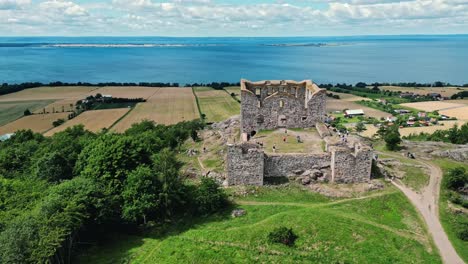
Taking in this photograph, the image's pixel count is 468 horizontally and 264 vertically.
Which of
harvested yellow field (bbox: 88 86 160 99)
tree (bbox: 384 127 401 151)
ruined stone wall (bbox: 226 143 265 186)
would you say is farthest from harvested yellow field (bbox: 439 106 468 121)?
harvested yellow field (bbox: 88 86 160 99)

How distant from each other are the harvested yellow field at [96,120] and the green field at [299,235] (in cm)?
4730

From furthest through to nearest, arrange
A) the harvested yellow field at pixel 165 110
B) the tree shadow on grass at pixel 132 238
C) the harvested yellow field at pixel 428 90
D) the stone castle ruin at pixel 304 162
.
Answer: the harvested yellow field at pixel 428 90 < the harvested yellow field at pixel 165 110 < the stone castle ruin at pixel 304 162 < the tree shadow on grass at pixel 132 238

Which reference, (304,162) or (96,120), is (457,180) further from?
(96,120)

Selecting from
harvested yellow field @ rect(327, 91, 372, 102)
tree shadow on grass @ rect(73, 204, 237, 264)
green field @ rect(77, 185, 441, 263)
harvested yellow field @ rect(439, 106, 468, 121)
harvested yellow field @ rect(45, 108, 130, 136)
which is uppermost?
harvested yellow field @ rect(327, 91, 372, 102)

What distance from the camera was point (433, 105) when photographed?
97750mm

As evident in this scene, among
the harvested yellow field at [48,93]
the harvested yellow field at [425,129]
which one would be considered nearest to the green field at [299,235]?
the harvested yellow field at [425,129]

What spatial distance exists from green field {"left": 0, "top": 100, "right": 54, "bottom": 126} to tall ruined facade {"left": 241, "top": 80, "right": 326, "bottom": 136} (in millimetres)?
61289

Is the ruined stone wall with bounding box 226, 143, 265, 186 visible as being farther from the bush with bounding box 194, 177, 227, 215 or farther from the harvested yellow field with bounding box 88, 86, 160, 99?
the harvested yellow field with bounding box 88, 86, 160, 99

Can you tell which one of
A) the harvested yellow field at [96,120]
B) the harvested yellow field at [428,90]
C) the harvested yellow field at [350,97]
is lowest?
the harvested yellow field at [96,120]

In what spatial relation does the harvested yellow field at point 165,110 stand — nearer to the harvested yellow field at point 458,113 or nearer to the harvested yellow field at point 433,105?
the harvested yellow field at point 433,105

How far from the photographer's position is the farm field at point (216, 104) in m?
82.8

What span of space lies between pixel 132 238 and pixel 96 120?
178 ft

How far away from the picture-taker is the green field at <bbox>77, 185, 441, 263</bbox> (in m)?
23.4

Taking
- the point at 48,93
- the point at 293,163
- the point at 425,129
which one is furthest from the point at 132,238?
the point at 48,93
